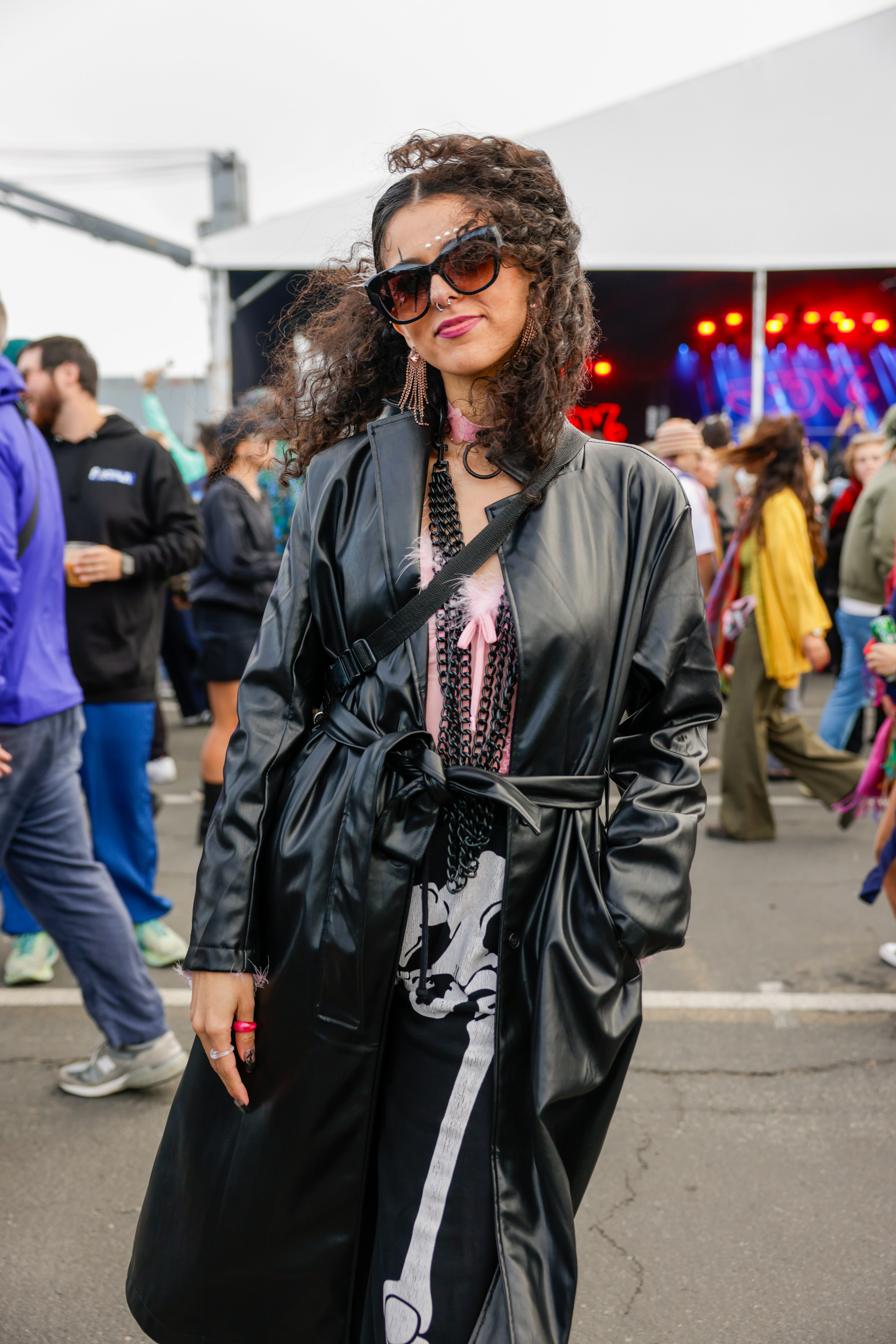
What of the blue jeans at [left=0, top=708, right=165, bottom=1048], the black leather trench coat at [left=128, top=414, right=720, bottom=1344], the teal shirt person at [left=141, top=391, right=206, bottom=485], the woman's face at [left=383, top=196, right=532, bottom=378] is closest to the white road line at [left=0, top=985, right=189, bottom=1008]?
the blue jeans at [left=0, top=708, right=165, bottom=1048]

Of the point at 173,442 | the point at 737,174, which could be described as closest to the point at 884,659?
the point at 173,442

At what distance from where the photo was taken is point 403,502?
1.61 m

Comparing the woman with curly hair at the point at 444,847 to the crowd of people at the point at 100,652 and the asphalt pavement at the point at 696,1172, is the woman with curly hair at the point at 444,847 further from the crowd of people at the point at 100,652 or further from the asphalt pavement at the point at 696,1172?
the asphalt pavement at the point at 696,1172

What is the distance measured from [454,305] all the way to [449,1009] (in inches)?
37.4

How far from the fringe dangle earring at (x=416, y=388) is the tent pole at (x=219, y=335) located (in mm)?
9203

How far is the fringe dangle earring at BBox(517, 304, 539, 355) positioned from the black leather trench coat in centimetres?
17

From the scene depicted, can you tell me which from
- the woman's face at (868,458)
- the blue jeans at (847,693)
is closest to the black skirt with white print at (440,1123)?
the blue jeans at (847,693)

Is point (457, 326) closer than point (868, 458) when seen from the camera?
Yes

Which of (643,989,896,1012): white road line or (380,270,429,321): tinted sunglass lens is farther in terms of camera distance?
(643,989,896,1012): white road line

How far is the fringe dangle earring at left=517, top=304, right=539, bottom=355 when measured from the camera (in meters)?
1.62

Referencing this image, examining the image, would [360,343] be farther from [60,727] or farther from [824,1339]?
[824,1339]

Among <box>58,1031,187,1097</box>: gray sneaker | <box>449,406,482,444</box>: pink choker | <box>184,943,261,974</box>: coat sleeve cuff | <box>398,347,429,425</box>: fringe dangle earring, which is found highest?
<box>398,347,429,425</box>: fringe dangle earring

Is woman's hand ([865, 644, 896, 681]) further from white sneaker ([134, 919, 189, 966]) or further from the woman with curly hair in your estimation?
white sneaker ([134, 919, 189, 966])

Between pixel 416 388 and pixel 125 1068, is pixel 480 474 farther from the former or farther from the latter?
pixel 125 1068
